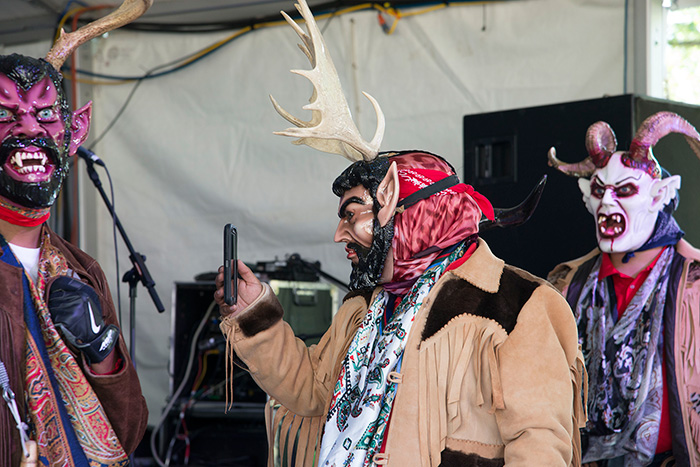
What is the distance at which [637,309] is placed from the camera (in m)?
2.78

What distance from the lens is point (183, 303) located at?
156 inches

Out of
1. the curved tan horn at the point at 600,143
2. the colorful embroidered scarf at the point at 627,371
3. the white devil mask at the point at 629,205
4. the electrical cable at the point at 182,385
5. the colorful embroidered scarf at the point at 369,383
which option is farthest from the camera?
the electrical cable at the point at 182,385

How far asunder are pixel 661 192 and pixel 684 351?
59 cm

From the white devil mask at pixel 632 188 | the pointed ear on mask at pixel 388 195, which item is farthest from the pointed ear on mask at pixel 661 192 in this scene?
the pointed ear on mask at pixel 388 195

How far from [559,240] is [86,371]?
6.99 feet

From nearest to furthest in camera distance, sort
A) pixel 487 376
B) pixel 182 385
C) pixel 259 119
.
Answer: pixel 487 376 → pixel 182 385 → pixel 259 119

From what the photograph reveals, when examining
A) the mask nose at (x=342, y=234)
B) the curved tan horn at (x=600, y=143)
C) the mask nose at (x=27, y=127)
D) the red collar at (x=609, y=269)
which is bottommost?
the red collar at (x=609, y=269)

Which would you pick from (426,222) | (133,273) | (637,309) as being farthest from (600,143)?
(133,273)

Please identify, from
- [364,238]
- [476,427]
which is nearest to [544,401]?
[476,427]

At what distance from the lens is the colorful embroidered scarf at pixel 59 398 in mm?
1945

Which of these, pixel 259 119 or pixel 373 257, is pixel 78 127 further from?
pixel 259 119

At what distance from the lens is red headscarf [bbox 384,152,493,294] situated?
6.66 feet

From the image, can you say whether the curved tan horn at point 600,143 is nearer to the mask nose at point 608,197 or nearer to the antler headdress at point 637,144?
Result: the antler headdress at point 637,144

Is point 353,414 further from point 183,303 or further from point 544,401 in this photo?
point 183,303
